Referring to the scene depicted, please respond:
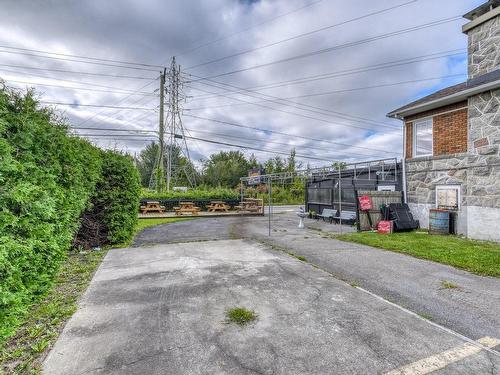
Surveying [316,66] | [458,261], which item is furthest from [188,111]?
[458,261]

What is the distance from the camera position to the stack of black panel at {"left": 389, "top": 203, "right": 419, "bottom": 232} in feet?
32.2

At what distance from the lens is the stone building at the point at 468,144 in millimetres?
7895

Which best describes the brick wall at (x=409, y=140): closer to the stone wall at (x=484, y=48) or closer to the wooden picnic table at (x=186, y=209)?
the stone wall at (x=484, y=48)

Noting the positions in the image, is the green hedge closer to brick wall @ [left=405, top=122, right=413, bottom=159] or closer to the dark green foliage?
the dark green foliage

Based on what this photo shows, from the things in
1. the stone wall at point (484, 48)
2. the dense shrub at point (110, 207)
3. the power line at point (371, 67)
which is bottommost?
the dense shrub at point (110, 207)

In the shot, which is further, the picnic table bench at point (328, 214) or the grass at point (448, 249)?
the picnic table bench at point (328, 214)

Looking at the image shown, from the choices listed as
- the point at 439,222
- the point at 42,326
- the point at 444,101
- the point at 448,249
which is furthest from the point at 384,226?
the point at 42,326

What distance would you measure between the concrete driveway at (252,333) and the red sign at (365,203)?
6625 millimetres

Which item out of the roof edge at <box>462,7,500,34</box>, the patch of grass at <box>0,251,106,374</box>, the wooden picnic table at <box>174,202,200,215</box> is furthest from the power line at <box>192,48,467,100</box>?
the patch of grass at <box>0,251,106,374</box>

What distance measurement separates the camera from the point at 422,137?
10.4 meters

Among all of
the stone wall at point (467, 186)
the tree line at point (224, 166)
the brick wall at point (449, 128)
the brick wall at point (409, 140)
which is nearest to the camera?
the stone wall at point (467, 186)

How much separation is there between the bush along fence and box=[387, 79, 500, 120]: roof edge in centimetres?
1107

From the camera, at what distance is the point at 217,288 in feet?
13.3

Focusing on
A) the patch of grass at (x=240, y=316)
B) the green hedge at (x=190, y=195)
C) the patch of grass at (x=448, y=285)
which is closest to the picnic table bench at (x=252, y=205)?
the green hedge at (x=190, y=195)
